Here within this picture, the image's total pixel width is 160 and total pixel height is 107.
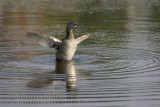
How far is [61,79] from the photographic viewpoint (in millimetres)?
10109

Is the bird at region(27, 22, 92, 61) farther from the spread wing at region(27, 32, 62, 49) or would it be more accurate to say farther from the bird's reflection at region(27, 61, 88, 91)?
the bird's reflection at region(27, 61, 88, 91)

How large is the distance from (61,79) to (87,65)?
5.88 ft

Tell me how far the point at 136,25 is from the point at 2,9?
9.73 meters

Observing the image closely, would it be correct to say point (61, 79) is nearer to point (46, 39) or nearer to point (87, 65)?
point (87, 65)

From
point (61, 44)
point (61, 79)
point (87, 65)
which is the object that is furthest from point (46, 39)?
point (61, 79)

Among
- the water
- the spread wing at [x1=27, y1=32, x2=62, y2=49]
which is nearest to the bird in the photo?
the spread wing at [x1=27, y1=32, x2=62, y2=49]

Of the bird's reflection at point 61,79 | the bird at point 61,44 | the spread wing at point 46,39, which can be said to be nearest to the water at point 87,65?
the bird's reflection at point 61,79

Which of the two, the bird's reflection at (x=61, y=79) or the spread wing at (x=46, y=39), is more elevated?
the spread wing at (x=46, y=39)

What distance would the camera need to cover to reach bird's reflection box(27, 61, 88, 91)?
30.9 ft

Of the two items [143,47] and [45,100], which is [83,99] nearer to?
[45,100]

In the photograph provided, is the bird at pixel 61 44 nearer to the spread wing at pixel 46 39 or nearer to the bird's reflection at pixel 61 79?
the spread wing at pixel 46 39

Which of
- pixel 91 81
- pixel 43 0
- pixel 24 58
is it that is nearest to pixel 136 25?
pixel 24 58

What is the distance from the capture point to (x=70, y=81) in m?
9.84

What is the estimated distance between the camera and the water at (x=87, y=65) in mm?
8406
